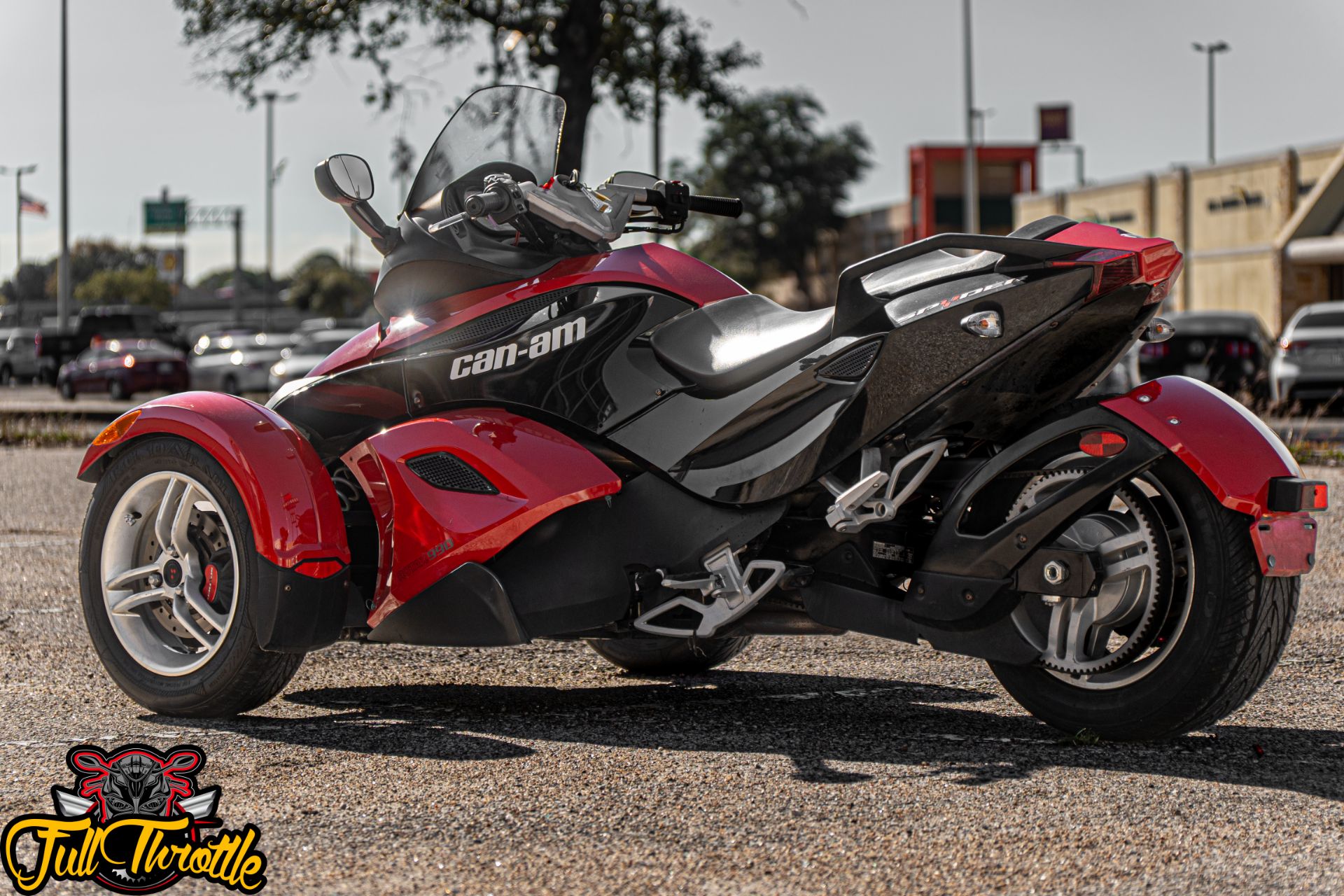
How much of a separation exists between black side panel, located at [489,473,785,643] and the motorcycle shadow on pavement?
324 millimetres

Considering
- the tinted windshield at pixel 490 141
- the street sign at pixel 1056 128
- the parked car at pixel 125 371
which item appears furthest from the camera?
the street sign at pixel 1056 128

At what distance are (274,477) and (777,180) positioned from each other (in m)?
68.0

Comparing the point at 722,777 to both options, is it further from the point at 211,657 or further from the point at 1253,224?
the point at 1253,224

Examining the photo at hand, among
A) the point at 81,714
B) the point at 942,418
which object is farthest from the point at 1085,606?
the point at 81,714

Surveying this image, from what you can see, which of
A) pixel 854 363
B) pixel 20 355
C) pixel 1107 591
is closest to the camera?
pixel 1107 591

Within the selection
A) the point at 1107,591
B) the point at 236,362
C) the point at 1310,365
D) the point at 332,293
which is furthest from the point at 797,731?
the point at 332,293

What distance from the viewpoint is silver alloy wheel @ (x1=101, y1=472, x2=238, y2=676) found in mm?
4648

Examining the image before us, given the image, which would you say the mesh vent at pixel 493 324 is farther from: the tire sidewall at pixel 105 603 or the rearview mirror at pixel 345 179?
the tire sidewall at pixel 105 603

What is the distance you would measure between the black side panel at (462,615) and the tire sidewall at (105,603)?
16.5 inches

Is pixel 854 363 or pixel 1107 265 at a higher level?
pixel 1107 265

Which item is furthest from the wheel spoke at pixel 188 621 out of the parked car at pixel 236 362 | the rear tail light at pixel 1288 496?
the parked car at pixel 236 362

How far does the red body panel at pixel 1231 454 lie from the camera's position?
3777 millimetres

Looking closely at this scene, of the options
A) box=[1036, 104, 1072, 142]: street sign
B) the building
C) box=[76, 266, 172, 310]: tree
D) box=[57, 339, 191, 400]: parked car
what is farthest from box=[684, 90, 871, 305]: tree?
box=[76, 266, 172, 310]: tree
